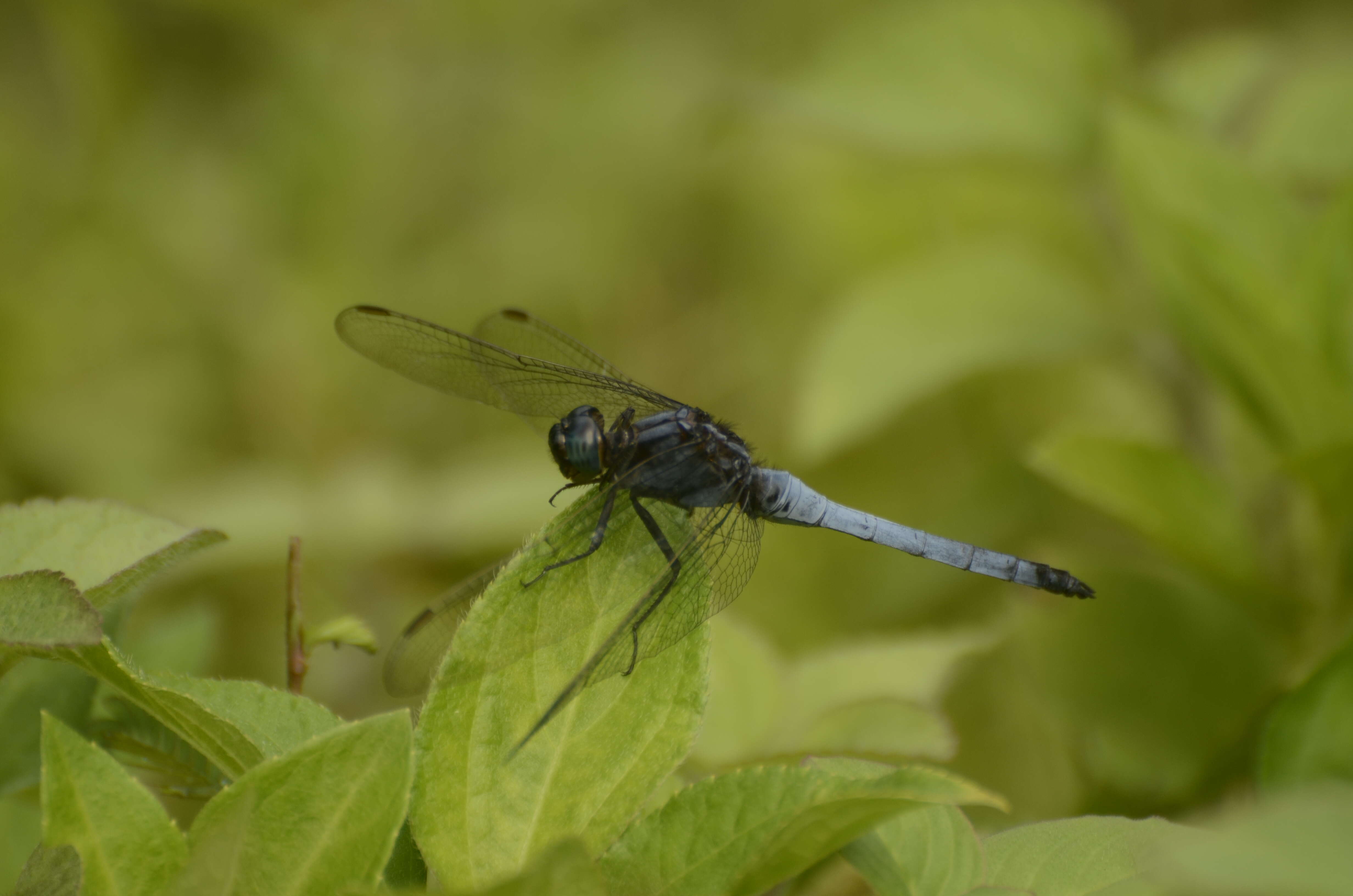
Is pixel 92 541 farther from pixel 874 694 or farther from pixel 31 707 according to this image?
pixel 874 694

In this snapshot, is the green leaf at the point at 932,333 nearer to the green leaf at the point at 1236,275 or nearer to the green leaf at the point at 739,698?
the green leaf at the point at 1236,275

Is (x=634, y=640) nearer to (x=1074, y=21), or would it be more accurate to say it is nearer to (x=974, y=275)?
(x=974, y=275)

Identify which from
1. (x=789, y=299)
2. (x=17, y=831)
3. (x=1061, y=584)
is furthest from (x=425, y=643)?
(x=789, y=299)

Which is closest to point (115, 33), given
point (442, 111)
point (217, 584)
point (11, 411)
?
point (442, 111)

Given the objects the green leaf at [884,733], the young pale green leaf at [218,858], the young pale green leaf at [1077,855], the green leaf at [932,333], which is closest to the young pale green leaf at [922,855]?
the young pale green leaf at [1077,855]

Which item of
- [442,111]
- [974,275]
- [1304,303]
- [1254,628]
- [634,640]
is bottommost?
[1254,628]

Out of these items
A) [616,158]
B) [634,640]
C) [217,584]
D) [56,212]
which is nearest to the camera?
[634,640]

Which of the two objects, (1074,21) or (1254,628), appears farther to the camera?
(1074,21)

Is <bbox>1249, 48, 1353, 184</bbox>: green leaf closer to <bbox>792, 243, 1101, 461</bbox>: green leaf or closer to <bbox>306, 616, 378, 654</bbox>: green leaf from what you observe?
<bbox>792, 243, 1101, 461</bbox>: green leaf
